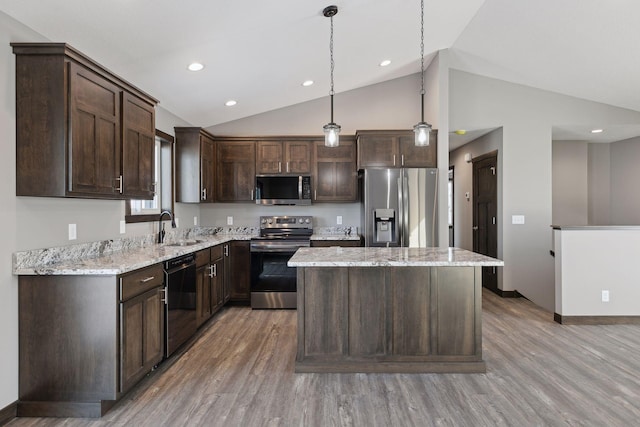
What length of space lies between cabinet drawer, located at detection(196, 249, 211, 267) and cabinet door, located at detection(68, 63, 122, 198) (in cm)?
111

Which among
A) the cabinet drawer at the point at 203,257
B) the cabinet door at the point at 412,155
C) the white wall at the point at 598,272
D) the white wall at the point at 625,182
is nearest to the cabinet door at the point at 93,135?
the cabinet drawer at the point at 203,257

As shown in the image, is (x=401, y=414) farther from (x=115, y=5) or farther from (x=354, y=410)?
(x=115, y=5)

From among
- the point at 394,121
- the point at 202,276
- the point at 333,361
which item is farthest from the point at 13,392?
the point at 394,121

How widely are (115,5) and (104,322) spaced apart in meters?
2.00

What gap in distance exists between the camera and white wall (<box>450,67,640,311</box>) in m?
4.97

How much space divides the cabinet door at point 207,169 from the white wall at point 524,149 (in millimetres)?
3445

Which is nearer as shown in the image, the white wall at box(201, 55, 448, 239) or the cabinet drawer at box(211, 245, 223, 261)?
the cabinet drawer at box(211, 245, 223, 261)

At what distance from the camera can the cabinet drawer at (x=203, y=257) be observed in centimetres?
358

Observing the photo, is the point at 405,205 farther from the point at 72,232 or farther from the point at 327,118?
the point at 72,232

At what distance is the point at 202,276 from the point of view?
A: 145 inches

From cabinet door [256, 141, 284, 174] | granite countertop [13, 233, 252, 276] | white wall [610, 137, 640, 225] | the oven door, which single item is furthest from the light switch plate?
granite countertop [13, 233, 252, 276]

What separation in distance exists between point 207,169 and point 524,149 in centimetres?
446

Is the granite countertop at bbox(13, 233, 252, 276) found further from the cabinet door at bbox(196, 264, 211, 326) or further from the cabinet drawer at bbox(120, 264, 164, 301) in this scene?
the cabinet door at bbox(196, 264, 211, 326)

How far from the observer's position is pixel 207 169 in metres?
4.73
